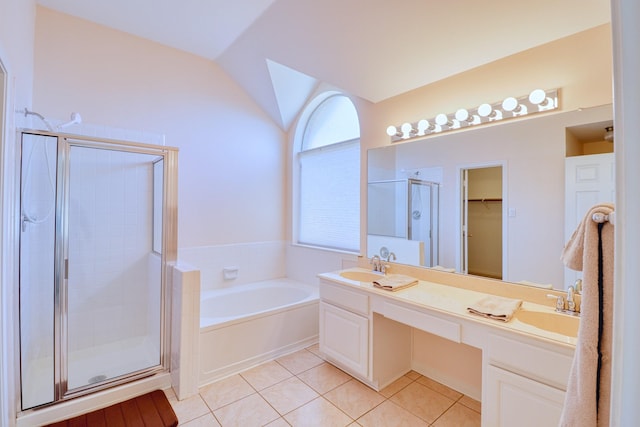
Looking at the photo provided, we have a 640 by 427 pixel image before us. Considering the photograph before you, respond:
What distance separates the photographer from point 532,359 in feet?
4.48

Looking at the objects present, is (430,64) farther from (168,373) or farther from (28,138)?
(168,373)

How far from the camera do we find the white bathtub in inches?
92.2

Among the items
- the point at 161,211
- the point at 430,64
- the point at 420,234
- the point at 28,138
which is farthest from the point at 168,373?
the point at 430,64

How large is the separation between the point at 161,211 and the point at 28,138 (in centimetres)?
90

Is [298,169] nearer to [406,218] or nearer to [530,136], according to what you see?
[406,218]

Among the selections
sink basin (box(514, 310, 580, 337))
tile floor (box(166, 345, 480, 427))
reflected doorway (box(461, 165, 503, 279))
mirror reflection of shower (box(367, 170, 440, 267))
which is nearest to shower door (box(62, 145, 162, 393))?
tile floor (box(166, 345, 480, 427))

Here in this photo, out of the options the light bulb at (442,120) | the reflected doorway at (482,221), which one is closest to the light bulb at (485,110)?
the light bulb at (442,120)

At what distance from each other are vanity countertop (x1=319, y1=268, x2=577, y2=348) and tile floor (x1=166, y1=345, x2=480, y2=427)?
75 cm

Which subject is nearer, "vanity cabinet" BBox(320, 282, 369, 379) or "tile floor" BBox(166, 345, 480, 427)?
"tile floor" BBox(166, 345, 480, 427)

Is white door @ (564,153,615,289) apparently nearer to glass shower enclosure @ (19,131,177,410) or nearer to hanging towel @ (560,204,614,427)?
hanging towel @ (560,204,614,427)

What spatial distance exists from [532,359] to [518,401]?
0.23 metres

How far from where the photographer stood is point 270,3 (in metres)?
2.30

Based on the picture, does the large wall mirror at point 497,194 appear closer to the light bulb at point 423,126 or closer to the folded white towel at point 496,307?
the light bulb at point 423,126

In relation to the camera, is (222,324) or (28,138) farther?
(222,324)
